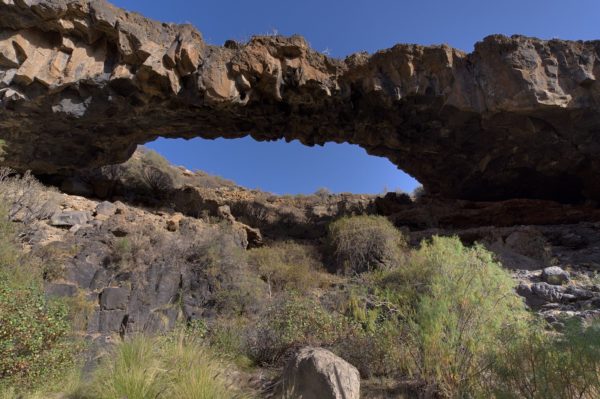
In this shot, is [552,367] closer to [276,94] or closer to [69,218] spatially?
[276,94]

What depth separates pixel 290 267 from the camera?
35.4ft

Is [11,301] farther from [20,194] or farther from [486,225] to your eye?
[486,225]

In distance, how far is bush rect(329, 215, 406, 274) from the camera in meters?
11.3

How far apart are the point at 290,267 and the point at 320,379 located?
651cm

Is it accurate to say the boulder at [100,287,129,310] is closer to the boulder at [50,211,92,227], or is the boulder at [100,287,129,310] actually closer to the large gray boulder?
the boulder at [50,211,92,227]

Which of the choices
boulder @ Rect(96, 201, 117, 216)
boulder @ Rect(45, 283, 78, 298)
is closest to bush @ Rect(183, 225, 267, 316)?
boulder @ Rect(45, 283, 78, 298)

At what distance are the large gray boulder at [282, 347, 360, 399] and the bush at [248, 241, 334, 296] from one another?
5.02 metres

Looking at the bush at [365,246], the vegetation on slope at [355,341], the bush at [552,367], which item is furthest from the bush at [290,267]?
the bush at [552,367]

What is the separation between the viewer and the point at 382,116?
13500 mm

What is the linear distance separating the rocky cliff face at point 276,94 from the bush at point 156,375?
815 cm

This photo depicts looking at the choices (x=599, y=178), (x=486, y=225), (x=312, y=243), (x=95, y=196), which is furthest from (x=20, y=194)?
(x=599, y=178)

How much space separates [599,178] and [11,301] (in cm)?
1715

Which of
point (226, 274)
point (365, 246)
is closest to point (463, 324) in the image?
point (226, 274)

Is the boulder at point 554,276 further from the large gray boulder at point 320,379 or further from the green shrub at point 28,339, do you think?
the green shrub at point 28,339
